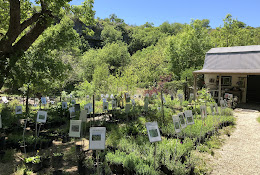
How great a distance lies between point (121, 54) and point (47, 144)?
96.8 feet

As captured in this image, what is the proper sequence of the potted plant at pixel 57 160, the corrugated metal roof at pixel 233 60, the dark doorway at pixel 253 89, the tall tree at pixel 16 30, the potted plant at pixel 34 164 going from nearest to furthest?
the potted plant at pixel 34 164 < the potted plant at pixel 57 160 < the tall tree at pixel 16 30 < the corrugated metal roof at pixel 233 60 < the dark doorway at pixel 253 89

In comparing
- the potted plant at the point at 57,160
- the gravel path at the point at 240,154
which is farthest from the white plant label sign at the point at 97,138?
the gravel path at the point at 240,154

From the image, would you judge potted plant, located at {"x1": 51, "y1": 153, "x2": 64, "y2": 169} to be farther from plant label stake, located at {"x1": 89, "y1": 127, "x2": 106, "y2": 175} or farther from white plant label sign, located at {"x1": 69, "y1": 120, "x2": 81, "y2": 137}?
plant label stake, located at {"x1": 89, "y1": 127, "x2": 106, "y2": 175}

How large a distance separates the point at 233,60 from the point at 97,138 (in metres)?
14.5

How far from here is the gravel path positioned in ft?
15.4

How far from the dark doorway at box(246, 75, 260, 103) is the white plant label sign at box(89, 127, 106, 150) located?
15.3 m

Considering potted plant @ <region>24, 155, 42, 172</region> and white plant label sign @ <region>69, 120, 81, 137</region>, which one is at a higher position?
white plant label sign @ <region>69, 120, 81, 137</region>

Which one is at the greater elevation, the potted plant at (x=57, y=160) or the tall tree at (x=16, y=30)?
the tall tree at (x=16, y=30)

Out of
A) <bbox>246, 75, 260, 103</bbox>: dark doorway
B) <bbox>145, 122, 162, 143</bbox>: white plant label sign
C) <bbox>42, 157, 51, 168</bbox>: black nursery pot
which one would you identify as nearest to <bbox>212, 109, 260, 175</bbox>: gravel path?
<bbox>145, 122, 162, 143</bbox>: white plant label sign

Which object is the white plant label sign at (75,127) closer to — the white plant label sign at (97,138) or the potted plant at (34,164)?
the potted plant at (34,164)

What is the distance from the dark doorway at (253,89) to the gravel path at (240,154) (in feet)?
26.8

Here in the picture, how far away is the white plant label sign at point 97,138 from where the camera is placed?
12.0 feet

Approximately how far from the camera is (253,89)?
15523 millimetres

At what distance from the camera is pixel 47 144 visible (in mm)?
5977
